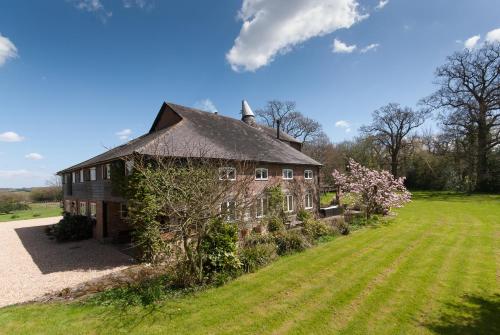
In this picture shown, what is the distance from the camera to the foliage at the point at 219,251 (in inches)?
414

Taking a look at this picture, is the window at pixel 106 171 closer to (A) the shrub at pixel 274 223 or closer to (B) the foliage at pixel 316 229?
(A) the shrub at pixel 274 223

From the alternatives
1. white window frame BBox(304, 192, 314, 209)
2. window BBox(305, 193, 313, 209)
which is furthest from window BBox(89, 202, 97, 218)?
window BBox(305, 193, 313, 209)

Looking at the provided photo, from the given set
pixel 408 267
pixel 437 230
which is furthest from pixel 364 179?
pixel 408 267

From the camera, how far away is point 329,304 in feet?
27.6

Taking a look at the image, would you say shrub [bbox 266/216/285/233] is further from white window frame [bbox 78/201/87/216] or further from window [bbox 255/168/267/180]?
white window frame [bbox 78/201/87/216]

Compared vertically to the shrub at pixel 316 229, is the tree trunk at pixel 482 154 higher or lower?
higher

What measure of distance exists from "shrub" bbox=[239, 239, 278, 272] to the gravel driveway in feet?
21.1

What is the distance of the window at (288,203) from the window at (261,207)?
88.6 inches

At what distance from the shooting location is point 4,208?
44.2m

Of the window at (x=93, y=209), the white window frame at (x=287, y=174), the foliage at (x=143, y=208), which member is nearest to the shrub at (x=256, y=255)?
the foliage at (x=143, y=208)

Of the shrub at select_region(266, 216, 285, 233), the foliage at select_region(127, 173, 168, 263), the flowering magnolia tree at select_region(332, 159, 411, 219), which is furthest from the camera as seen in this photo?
the flowering magnolia tree at select_region(332, 159, 411, 219)

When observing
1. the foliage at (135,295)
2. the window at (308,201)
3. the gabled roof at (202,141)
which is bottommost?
the foliage at (135,295)

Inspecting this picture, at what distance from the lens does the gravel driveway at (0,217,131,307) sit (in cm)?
1127

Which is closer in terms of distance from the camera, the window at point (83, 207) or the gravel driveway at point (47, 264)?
the gravel driveway at point (47, 264)
